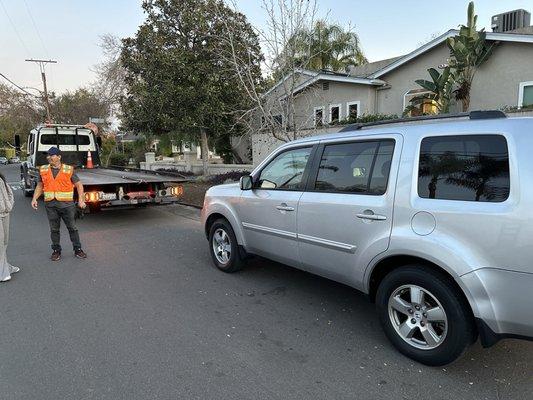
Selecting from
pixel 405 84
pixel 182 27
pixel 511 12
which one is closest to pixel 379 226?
pixel 405 84

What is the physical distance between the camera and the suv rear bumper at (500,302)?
8.08 feet

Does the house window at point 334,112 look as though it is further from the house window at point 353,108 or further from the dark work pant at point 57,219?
the dark work pant at point 57,219

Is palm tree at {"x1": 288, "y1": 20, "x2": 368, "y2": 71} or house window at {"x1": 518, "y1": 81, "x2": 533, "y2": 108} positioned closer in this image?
house window at {"x1": 518, "y1": 81, "x2": 533, "y2": 108}

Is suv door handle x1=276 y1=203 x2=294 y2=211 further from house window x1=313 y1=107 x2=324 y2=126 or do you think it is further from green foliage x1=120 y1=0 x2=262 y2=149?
green foliage x1=120 y1=0 x2=262 y2=149

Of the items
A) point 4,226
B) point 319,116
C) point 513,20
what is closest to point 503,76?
point 513,20

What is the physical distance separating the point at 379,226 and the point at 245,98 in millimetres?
12174

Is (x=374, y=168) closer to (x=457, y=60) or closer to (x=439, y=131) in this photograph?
(x=439, y=131)

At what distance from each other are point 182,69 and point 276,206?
42.2 ft

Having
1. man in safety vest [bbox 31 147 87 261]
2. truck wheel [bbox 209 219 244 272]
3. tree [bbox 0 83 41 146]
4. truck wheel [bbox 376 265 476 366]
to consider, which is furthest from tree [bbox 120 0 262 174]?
tree [bbox 0 83 41 146]

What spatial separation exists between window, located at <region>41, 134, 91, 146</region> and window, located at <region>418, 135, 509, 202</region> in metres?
12.6

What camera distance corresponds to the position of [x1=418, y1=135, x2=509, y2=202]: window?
2.60 meters

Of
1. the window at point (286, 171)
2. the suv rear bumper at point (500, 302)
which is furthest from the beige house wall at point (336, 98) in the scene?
the suv rear bumper at point (500, 302)

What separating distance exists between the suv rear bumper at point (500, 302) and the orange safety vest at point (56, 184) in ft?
18.6

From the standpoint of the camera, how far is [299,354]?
130 inches
